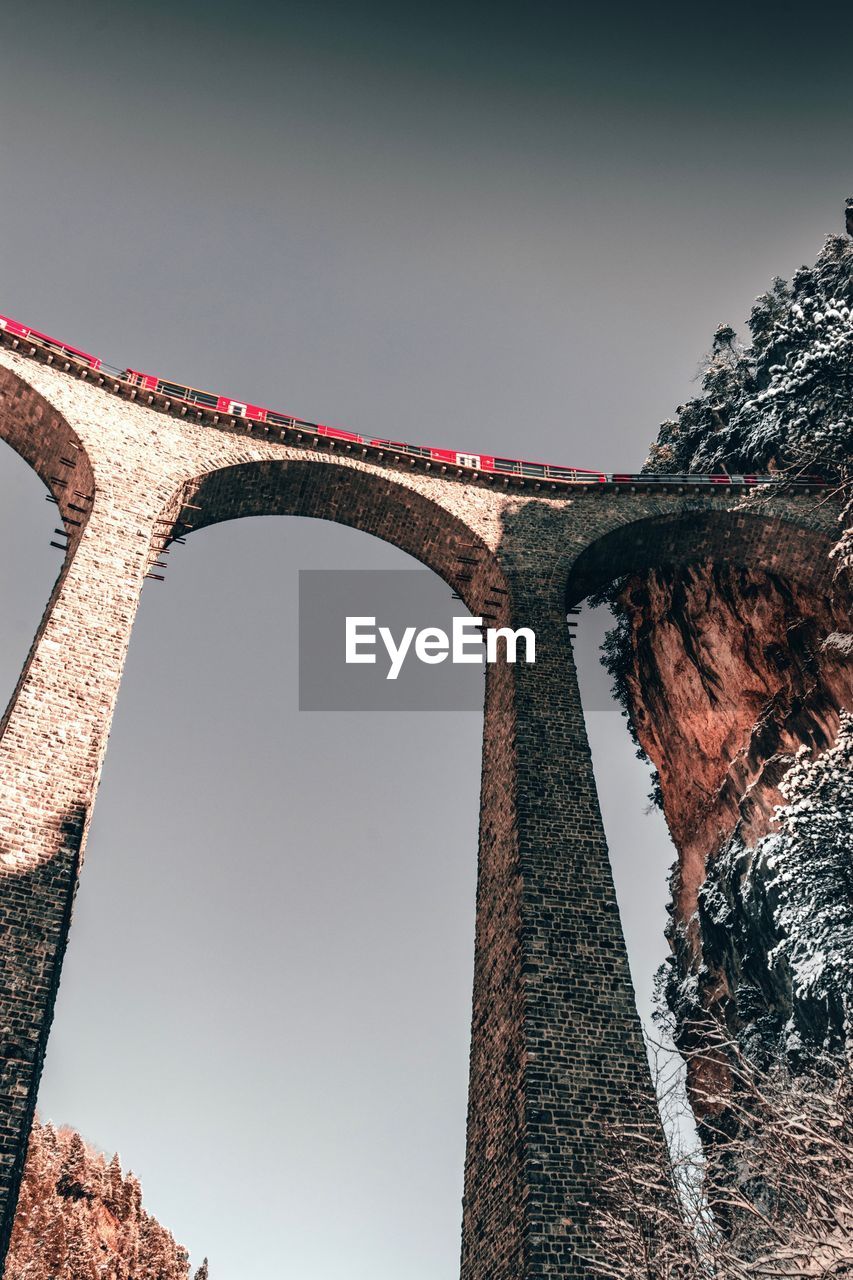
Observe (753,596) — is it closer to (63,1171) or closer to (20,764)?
(20,764)

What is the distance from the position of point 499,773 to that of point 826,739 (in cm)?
724

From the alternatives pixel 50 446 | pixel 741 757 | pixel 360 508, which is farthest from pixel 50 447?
pixel 741 757

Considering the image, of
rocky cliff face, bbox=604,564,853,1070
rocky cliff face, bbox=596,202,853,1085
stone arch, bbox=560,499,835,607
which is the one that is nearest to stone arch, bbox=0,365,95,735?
stone arch, bbox=560,499,835,607

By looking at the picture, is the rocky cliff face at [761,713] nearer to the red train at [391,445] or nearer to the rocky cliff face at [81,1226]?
the red train at [391,445]

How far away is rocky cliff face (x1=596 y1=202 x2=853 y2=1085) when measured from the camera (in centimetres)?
1672

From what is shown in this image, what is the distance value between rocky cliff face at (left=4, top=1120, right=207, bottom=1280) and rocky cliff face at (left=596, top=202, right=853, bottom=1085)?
1389 cm

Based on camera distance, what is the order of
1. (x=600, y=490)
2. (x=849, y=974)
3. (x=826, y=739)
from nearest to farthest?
(x=849, y=974), (x=826, y=739), (x=600, y=490)

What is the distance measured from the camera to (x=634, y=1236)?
9.48 meters

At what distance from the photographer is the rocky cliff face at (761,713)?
16.7 m

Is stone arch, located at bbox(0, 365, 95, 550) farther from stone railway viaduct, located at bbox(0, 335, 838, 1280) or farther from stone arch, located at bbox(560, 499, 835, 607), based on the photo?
stone arch, located at bbox(560, 499, 835, 607)

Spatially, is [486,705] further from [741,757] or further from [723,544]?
[723,544]

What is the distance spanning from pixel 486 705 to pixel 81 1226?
51.3 feet

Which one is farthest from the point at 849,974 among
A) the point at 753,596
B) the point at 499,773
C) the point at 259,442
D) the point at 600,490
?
the point at 259,442

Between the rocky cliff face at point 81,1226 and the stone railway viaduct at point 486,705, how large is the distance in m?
12.4
